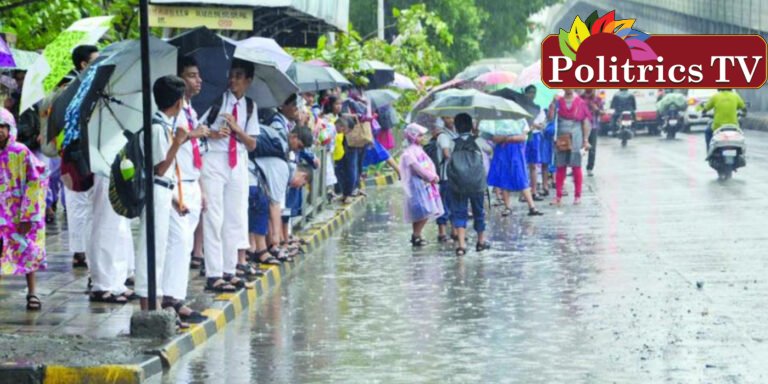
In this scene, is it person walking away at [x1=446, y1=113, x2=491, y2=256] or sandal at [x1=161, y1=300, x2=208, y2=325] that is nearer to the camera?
sandal at [x1=161, y1=300, x2=208, y2=325]

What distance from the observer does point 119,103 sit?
40.7 ft

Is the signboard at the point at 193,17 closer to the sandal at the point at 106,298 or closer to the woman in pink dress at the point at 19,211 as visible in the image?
the sandal at the point at 106,298

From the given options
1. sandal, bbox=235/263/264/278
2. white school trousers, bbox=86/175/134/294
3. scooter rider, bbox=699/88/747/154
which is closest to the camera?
white school trousers, bbox=86/175/134/294

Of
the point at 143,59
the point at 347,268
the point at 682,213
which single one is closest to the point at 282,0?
the point at 347,268

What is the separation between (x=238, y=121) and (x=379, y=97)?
1475cm

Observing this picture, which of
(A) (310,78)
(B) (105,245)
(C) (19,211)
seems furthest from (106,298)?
(A) (310,78)

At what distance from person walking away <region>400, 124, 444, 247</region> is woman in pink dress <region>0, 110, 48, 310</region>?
22.6 feet

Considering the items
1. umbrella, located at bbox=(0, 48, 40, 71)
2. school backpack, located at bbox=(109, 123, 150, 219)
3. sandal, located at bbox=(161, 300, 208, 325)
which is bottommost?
sandal, located at bbox=(161, 300, 208, 325)

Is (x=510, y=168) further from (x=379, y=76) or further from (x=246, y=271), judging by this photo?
(x=246, y=271)

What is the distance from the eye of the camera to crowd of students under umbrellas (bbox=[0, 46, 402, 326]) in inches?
478

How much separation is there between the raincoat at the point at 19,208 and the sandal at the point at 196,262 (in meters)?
3.04

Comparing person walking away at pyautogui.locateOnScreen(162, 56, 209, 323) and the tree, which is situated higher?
the tree

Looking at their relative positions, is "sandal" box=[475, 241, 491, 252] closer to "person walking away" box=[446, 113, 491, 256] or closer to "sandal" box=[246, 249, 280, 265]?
"person walking away" box=[446, 113, 491, 256]

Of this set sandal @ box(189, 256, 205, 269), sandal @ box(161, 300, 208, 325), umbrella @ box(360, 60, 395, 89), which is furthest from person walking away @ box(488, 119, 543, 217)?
sandal @ box(161, 300, 208, 325)
